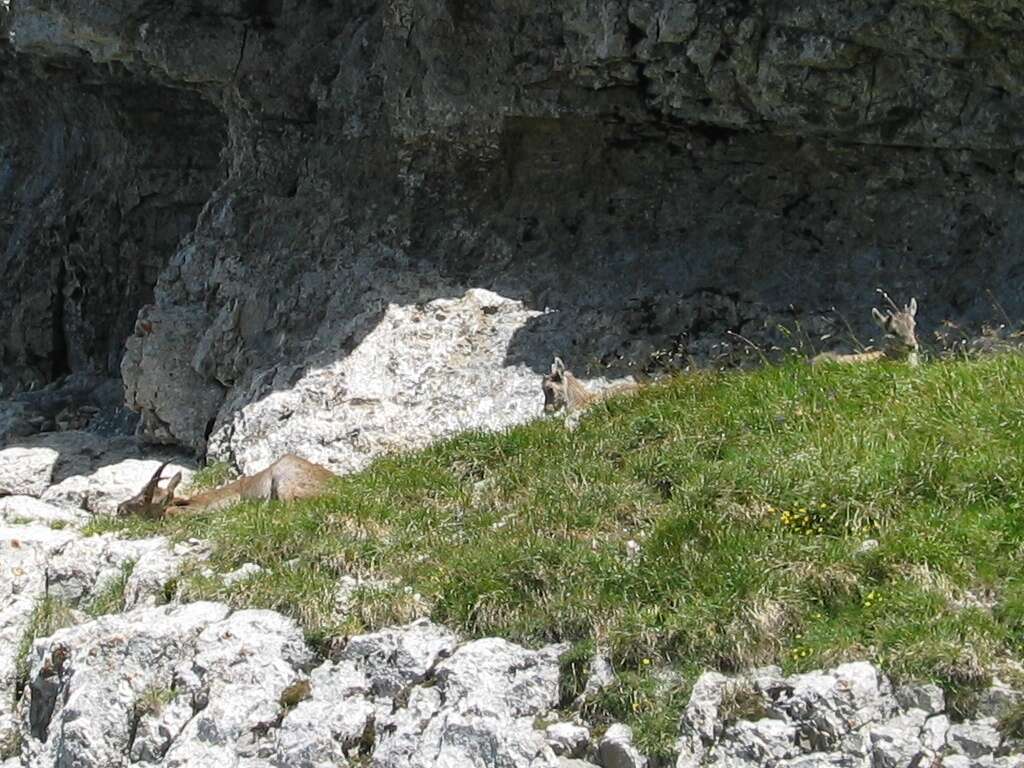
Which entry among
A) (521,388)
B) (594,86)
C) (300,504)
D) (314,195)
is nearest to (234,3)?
(314,195)

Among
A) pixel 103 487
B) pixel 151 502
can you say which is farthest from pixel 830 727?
pixel 103 487

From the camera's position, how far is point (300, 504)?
12820 mm

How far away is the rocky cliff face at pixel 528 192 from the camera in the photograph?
1569 cm

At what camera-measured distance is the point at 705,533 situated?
10406 millimetres

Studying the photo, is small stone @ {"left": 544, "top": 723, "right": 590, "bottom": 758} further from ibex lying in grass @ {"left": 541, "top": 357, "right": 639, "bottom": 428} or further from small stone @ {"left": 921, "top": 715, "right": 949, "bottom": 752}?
ibex lying in grass @ {"left": 541, "top": 357, "right": 639, "bottom": 428}

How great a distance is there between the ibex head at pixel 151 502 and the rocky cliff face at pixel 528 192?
7.50ft

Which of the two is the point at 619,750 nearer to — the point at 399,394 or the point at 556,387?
the point at 556,387

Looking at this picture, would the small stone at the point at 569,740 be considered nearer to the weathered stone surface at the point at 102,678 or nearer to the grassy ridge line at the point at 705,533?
the grassy ridge line at the point at 705,533

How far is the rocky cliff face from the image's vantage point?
51.5 ft

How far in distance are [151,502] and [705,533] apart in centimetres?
635

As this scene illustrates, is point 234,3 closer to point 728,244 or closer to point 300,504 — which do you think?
point 728,244

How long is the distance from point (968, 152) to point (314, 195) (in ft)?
25.1

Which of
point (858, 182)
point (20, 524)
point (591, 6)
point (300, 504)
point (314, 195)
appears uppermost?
point (591, 6)

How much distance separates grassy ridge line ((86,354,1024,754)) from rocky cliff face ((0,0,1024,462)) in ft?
13.1
